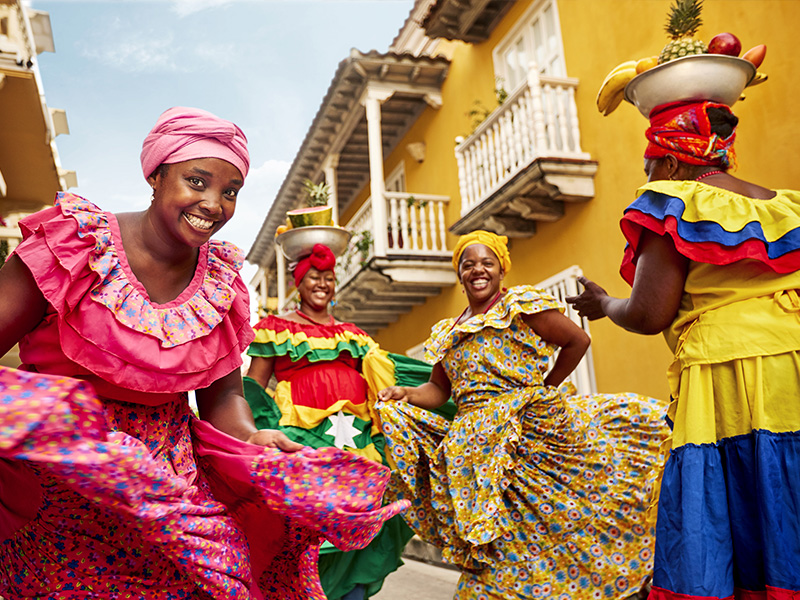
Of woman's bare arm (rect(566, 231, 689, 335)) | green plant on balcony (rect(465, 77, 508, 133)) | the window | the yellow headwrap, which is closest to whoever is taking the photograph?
woman's bare arm (rect(566, 231, 689, 335))

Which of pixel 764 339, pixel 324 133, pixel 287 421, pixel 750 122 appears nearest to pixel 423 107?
pixel 324 133

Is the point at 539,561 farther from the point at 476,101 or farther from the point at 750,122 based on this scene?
the point at 476,101

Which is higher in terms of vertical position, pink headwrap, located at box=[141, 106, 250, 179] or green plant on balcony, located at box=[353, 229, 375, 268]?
pink headwrap, located at box=[141, 106, 250, 179]

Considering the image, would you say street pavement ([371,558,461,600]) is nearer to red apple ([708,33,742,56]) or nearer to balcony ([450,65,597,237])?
red apple ([708,33,742,56])

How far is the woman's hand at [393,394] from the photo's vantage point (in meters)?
4.17

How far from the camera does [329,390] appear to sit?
4504 millimetres

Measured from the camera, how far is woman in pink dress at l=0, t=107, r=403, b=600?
5.99 ft

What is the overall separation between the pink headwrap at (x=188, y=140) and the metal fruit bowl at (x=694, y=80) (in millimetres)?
1635

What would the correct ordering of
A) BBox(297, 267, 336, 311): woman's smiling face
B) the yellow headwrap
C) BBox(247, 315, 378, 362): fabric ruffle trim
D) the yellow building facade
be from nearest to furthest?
the yellow headwrap, BBox(247, 315, 378, 362): fabric ruffle trim, BBox(297, 267, 336, 311): woman's smiling face, the yellow building facade

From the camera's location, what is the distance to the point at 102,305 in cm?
197

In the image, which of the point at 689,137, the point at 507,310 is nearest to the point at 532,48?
the point at 507,310

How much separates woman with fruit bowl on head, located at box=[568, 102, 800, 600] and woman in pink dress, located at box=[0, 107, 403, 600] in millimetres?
888

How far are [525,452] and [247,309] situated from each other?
75.7 inches

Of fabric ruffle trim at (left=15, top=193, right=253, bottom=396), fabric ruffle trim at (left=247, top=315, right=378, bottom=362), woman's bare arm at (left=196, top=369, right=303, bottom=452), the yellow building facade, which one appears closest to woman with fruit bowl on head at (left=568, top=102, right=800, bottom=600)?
woman's bare arm at (left=196, top=369, right=303, bottom=452)
